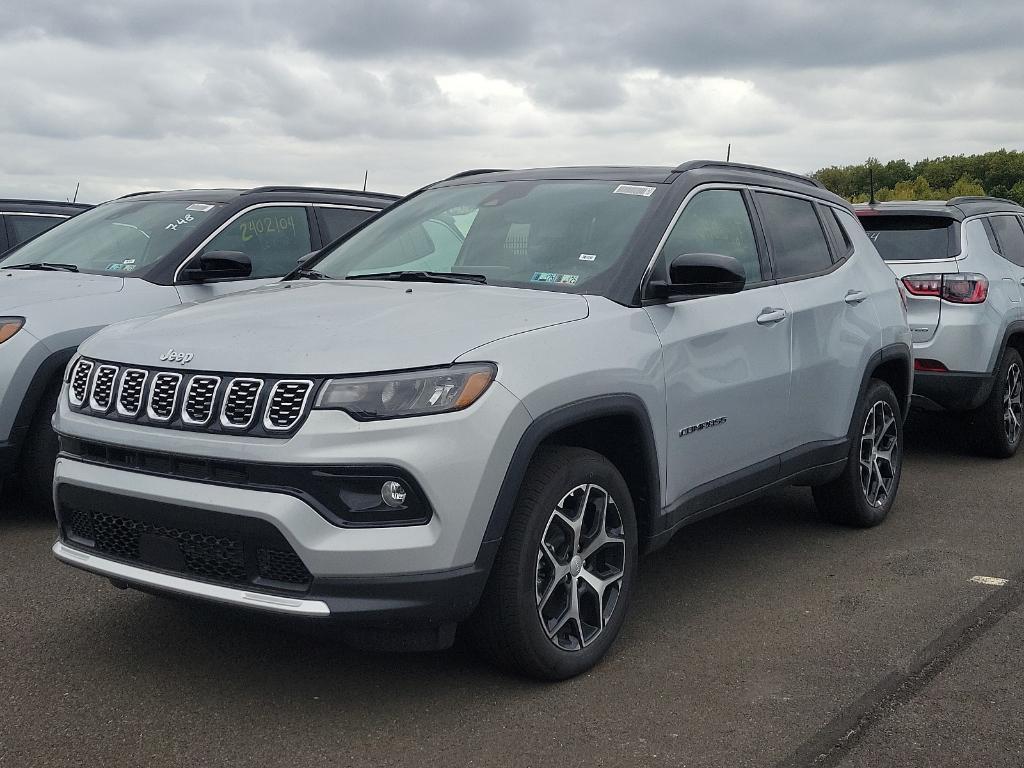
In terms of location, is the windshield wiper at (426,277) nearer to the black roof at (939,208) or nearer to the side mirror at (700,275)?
the side mirror at (700,275)

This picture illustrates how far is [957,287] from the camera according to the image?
7.65m

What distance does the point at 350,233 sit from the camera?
17.6ft

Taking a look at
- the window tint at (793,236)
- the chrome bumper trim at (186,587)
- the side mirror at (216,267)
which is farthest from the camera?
the side mirror at (216,267)

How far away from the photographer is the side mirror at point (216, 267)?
6.21 m

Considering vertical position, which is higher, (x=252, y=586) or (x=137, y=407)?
(x=137, y=407)

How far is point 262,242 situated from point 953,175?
78.7 metres

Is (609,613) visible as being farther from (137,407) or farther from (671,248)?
(137,407)

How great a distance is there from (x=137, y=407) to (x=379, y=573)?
3.18 feet

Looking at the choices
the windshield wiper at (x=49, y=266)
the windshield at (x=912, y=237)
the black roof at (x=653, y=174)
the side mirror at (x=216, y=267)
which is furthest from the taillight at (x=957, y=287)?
the windshield wiper at (x=49, y=266)

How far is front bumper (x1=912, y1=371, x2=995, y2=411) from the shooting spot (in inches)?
298

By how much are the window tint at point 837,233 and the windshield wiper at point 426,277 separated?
7.35 feet

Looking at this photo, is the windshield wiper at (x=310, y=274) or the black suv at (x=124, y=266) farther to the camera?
the black suv at (x=124, y=266)

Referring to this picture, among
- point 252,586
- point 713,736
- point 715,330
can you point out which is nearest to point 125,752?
point 252,586

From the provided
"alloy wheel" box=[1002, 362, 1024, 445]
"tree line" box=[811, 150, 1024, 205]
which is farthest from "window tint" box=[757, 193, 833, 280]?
"tree line" box=[811, 150, 1024, 205]
